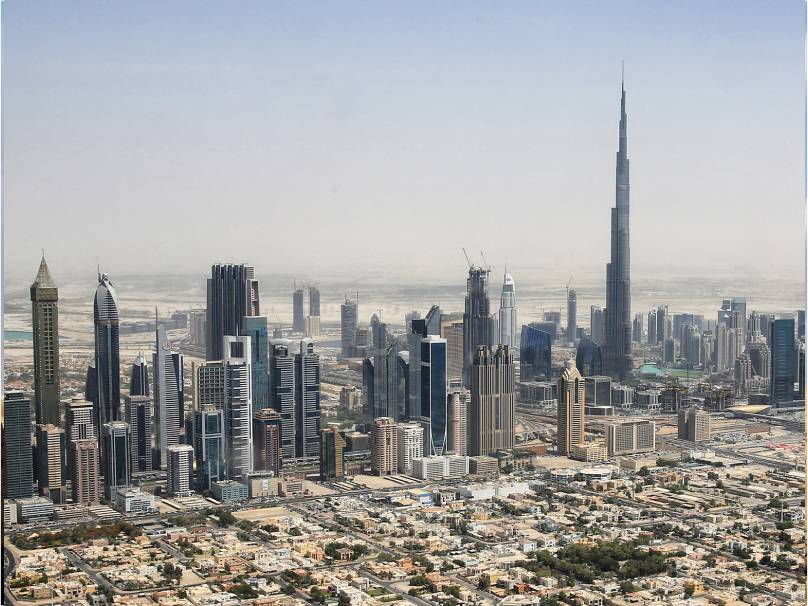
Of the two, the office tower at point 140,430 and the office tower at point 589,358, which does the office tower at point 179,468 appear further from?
the office tower at point 589,358

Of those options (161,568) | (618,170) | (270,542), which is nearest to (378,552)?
(270,542)

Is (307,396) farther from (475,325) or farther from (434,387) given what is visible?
(475,325)

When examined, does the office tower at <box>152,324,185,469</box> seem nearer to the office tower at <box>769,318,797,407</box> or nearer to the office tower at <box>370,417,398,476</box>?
the office tower at <box>370,417,398,476</box>

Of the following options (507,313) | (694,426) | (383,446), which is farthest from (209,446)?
(694,426)

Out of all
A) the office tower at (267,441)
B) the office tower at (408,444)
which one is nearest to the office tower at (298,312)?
the office tower at (267,441)

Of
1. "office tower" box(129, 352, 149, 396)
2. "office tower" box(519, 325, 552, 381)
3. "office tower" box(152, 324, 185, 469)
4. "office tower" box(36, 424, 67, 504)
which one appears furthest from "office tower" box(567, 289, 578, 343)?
"office tower" box(36, 424, 67, 504)
